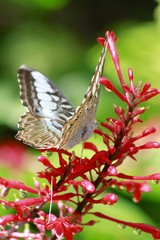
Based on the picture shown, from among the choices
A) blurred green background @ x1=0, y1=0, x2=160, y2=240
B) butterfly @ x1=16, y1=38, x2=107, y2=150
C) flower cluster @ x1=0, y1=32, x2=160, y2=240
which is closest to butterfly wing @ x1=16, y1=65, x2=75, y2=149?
butterfly @ x1=16, y1=38, x2=107, y2=150

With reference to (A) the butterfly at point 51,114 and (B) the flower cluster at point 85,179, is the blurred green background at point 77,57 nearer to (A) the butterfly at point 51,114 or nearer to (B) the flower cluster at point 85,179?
(A) the butterfly at point 51,114

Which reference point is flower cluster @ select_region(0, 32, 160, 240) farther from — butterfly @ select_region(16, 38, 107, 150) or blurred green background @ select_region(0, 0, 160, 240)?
blurred green background @ select_region(0, 0, 160, 240)

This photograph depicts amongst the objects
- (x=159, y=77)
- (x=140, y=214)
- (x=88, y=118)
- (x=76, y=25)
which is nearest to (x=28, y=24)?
(x=76, y=25)

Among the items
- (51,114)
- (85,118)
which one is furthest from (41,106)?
(85,118)

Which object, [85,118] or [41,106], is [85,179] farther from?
[41,106]

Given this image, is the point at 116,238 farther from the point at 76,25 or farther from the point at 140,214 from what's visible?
the point at 76,25

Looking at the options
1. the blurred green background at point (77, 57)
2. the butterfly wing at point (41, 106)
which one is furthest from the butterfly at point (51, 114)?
the blurred green background at point (77, 57)

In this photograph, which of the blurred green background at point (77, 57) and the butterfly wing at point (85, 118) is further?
the blurred green background at point (77, 57)
